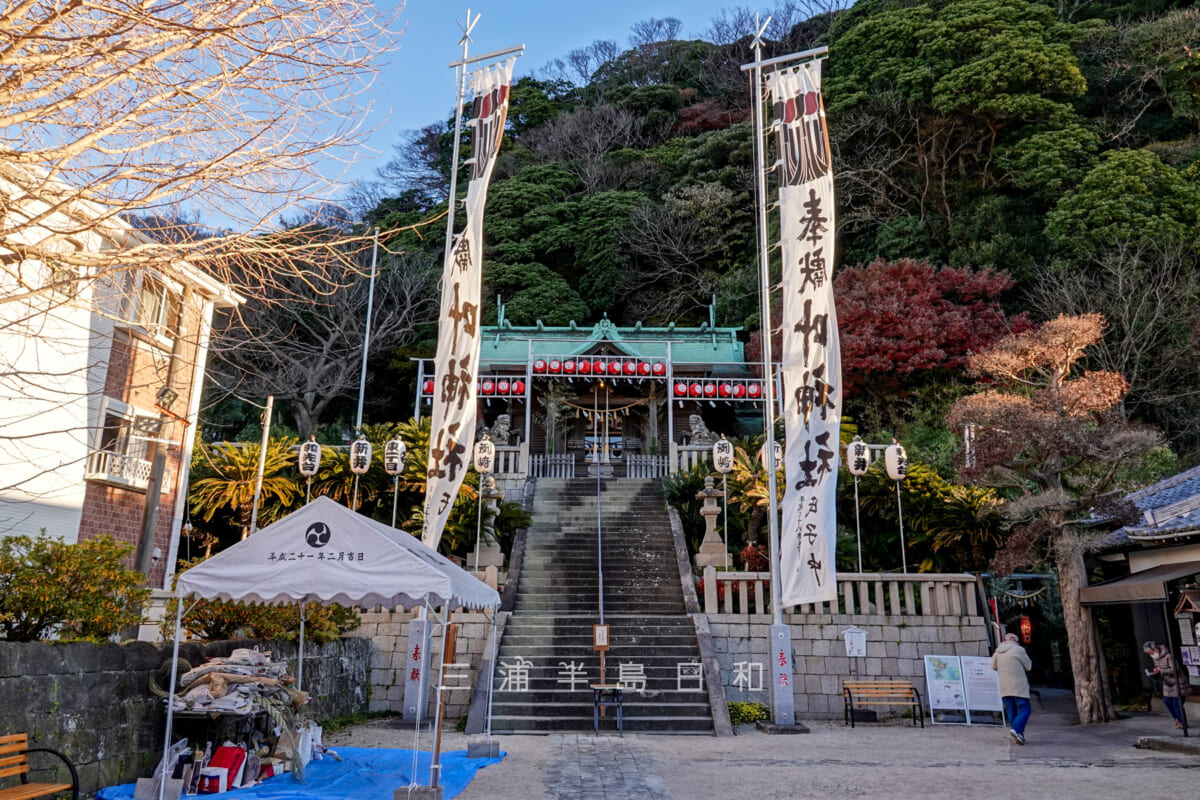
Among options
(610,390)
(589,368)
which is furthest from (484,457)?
(610,390)

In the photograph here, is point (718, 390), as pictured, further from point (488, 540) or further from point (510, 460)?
point (488, 540)

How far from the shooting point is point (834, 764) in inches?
346

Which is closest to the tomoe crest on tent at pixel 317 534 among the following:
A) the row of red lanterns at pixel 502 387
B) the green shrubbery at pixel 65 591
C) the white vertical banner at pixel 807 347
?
the green shrubbery at pixel 65 591

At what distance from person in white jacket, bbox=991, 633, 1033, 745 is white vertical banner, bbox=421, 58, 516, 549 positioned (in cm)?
783

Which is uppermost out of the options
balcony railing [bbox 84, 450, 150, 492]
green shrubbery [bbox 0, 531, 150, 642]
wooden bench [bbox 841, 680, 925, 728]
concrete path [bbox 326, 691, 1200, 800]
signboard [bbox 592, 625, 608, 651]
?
balcony railing [bbox 84, 450, 150, 492]

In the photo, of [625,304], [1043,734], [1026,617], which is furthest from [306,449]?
[625,304]

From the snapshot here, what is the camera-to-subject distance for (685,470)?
21.5 meters

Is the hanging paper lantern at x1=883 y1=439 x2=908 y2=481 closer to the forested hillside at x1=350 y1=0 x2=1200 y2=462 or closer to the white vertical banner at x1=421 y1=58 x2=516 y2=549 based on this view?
the forested hillside at x1=350 y1=0 x2=1200 y2=462

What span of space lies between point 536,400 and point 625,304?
1047 centimetres

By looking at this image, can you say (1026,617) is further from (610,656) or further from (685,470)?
(610,656)

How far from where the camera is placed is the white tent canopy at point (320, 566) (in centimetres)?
683

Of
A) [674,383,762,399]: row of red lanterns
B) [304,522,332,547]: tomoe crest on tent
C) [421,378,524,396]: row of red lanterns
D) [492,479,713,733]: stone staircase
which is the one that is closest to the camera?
[304,522,332,547]: tomoe crest on tent

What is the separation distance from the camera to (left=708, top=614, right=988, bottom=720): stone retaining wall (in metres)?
13.5

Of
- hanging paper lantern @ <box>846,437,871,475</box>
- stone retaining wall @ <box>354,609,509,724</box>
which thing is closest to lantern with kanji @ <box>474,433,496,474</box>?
stone retaining wall @ <box>354,609,509,724</box>
